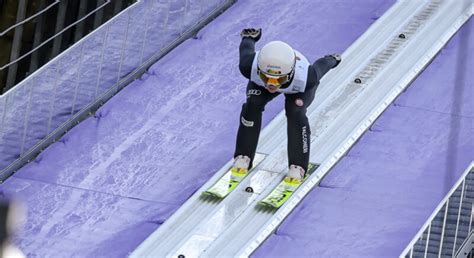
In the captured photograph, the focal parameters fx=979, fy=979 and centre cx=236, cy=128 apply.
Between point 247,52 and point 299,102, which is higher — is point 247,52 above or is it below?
above

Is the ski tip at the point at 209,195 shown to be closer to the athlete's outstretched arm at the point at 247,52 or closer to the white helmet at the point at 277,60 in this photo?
the athlete's outstretched arm at the point at 247,52

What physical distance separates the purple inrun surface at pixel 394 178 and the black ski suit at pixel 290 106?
0.47 metres

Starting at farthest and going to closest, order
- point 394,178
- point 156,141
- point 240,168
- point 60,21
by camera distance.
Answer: point 60,21, point 156,141, point 394,178, point 240,168

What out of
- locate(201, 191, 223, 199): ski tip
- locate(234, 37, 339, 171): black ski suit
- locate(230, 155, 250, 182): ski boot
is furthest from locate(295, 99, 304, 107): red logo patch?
locate(201, 191, 223, 199): ski tip

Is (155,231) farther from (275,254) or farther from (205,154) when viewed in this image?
(205,154)

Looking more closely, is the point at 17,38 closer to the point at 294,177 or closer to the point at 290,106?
the point at 294,177

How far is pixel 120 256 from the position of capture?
20.2ft

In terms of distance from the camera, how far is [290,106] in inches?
246

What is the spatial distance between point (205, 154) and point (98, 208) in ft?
3.46

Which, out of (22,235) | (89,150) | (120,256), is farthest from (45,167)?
(120,256)

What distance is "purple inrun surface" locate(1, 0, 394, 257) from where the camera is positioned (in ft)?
21.6

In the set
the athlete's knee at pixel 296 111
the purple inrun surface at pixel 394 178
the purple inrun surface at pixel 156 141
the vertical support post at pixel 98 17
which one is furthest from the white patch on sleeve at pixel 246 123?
the vertical support post at pixel 98 17

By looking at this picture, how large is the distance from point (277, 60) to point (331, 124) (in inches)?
69.8

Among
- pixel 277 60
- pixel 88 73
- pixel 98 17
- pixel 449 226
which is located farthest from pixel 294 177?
pixel 98 17
